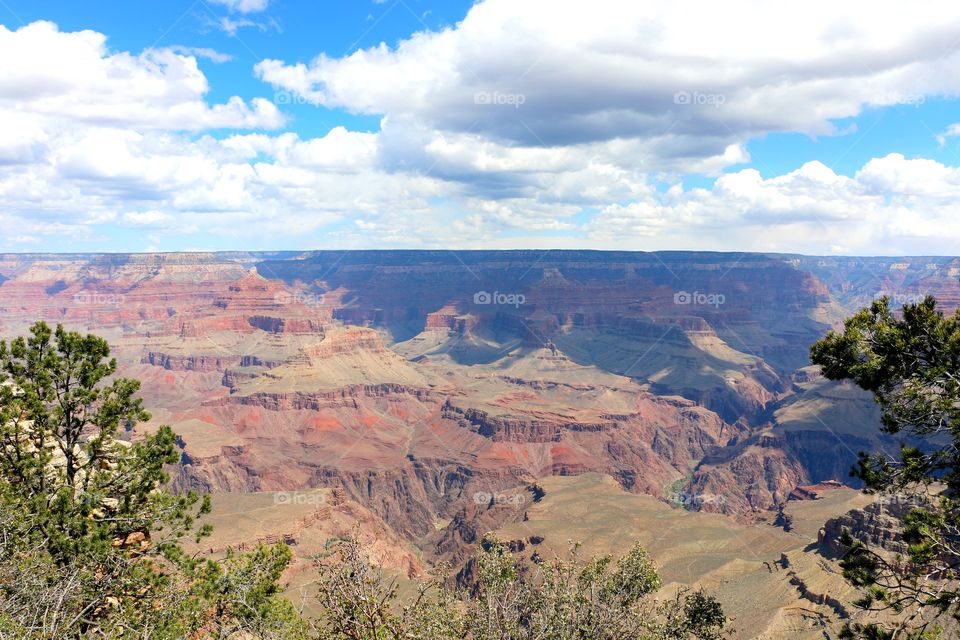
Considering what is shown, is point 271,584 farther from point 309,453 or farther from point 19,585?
point 309,453

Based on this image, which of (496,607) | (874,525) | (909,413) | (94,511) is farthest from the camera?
(874,525)

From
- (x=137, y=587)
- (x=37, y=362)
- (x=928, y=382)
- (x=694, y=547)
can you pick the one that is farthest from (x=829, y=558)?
(x=37, y=362)

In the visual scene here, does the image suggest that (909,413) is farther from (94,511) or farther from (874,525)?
(874,525)

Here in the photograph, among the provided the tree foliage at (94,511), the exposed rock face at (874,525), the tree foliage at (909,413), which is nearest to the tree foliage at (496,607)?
the tree foliage at (94,511)

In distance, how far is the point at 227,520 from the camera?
9619cm

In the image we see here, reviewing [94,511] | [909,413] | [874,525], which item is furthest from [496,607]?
[874,525]

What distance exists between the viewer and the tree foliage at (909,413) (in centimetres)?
1734

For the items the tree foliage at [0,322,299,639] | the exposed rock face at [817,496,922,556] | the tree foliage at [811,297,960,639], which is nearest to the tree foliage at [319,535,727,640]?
the tree foliage at [0,322,299,639]

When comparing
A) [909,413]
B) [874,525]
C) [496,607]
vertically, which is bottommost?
[874,525]

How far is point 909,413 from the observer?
60.8 ft

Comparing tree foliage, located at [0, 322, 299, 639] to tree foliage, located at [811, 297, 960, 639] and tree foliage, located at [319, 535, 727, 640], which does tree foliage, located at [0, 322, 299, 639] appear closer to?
tree foliage, located at [319, 535, 727, 640]

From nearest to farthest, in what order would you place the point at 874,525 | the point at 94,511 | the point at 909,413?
the point at 909,413, the point at 94,511, the point at 874,525

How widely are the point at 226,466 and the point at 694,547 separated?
11143 centimetres

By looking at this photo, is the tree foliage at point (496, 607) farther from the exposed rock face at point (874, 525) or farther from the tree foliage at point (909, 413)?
the exposed rock face at point (874, 525)
